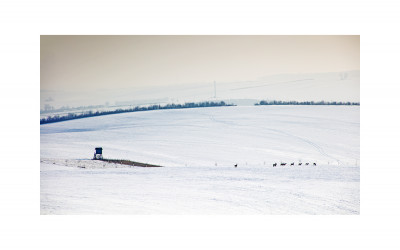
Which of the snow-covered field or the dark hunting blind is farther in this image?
the dark hunting blind

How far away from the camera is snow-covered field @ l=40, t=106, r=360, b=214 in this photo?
5672 mm

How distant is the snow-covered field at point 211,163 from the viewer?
567 centimetres

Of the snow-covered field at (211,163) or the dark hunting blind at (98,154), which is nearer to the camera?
the snow-covered field at (211,163)

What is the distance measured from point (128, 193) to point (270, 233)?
5.49 ft

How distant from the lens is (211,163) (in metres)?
5.86

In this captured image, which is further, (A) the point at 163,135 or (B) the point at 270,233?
(A) the point at 163,135

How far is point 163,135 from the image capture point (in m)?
5.90

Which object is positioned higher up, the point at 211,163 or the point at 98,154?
the point at 98,154
